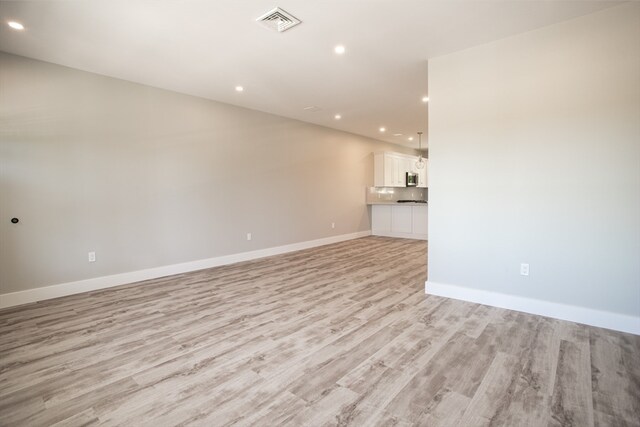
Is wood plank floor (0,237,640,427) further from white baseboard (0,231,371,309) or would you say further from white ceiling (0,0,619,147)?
white ceiling (0,0,619,147)

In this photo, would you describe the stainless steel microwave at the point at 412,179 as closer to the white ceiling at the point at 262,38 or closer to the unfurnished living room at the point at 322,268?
the unfurnished living room at the point at 322,268

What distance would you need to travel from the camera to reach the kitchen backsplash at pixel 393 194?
8.52 metres

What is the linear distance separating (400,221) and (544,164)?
199 inches

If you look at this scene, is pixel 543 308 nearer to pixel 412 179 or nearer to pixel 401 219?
pixel 401 219

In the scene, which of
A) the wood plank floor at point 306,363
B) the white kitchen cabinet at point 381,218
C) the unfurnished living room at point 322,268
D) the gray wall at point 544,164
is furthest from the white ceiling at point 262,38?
the white kitchen cabinet at point 381,218

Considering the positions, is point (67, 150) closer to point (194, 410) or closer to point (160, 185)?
point (160, 185)

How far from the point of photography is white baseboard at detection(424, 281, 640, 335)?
2.47 m

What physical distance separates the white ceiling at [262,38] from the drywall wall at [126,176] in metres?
0.38

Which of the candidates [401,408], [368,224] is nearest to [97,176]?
[401,408]

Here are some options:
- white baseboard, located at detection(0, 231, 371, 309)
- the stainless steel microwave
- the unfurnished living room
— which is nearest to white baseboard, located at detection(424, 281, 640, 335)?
the unfurnished living room

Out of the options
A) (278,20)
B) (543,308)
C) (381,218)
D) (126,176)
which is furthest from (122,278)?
(381,218)

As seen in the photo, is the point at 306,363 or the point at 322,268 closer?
the point at 306,363

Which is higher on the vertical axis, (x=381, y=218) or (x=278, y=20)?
(x=278, y=20)

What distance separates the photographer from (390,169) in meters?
8.51
